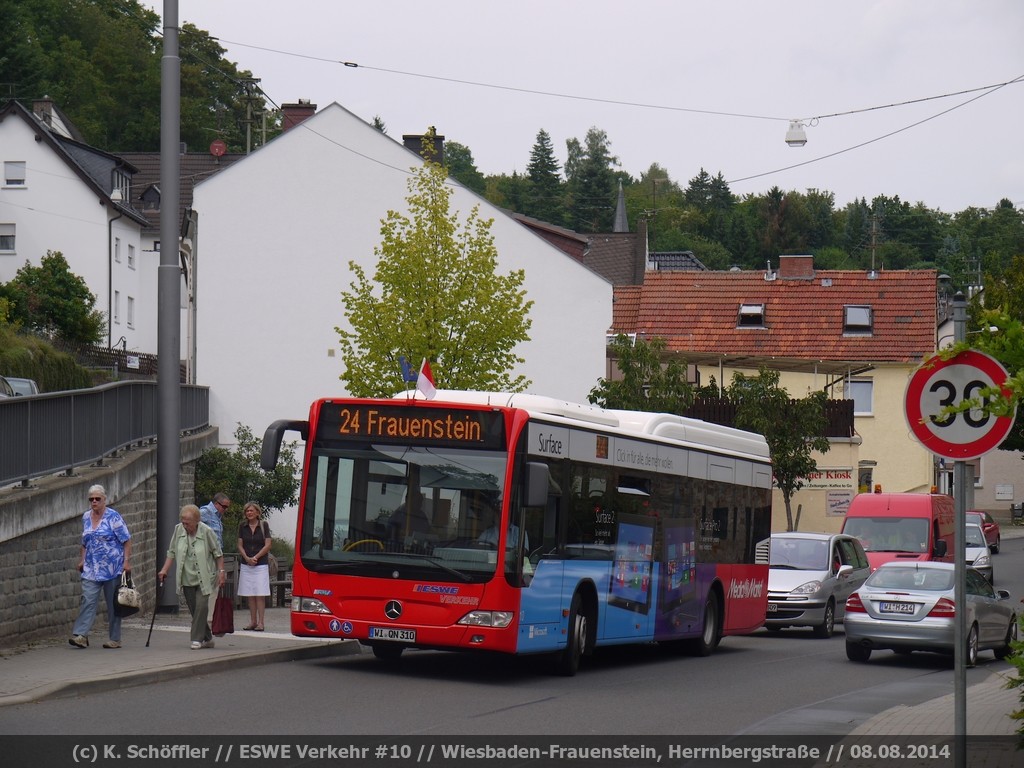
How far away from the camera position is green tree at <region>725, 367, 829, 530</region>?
1683 inches

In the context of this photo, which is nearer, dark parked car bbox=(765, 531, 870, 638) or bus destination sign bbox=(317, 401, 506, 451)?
bus destination sign bbox=(317, 401, 506, 451)

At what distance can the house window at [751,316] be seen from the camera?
185 feet

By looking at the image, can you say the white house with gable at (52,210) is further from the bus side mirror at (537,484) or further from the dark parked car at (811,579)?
the bus side mirror at (537,484)

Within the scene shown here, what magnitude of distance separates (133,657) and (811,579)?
45.2 ft

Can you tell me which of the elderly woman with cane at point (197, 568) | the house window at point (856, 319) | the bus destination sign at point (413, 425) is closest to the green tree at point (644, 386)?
the house window at point (856, 319)

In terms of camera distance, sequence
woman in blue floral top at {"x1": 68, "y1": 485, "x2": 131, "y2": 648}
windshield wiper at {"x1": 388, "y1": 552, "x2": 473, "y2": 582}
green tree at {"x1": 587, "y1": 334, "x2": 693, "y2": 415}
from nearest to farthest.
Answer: windshield wiper at {"x1": 388, "y1": 552, "x2": 473, "y2": 582}, woman in blue floral top at {"x1": 68, "y1": 485, "x2": 131, "y2": 648}, green tree at {"x1": 587, "y1": 334, "x2": 693, "y2": 415}

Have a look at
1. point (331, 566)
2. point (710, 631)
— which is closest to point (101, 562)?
point (331, 566)

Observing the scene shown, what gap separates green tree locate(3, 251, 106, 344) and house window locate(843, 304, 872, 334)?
90.9 ft

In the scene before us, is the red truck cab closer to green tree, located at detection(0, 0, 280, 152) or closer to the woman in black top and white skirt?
the woman in black top and white skirt

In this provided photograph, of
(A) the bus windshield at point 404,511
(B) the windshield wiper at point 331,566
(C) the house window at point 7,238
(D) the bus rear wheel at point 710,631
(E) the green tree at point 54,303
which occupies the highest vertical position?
(C) the house window at point 7,238

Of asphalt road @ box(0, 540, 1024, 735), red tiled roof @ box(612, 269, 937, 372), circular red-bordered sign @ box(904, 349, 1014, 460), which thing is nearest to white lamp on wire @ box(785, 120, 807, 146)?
asphalt road @ box(0, 540, 1024, 735)

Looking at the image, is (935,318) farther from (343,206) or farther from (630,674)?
(630,674)

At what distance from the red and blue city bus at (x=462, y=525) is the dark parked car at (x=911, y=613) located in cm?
457
